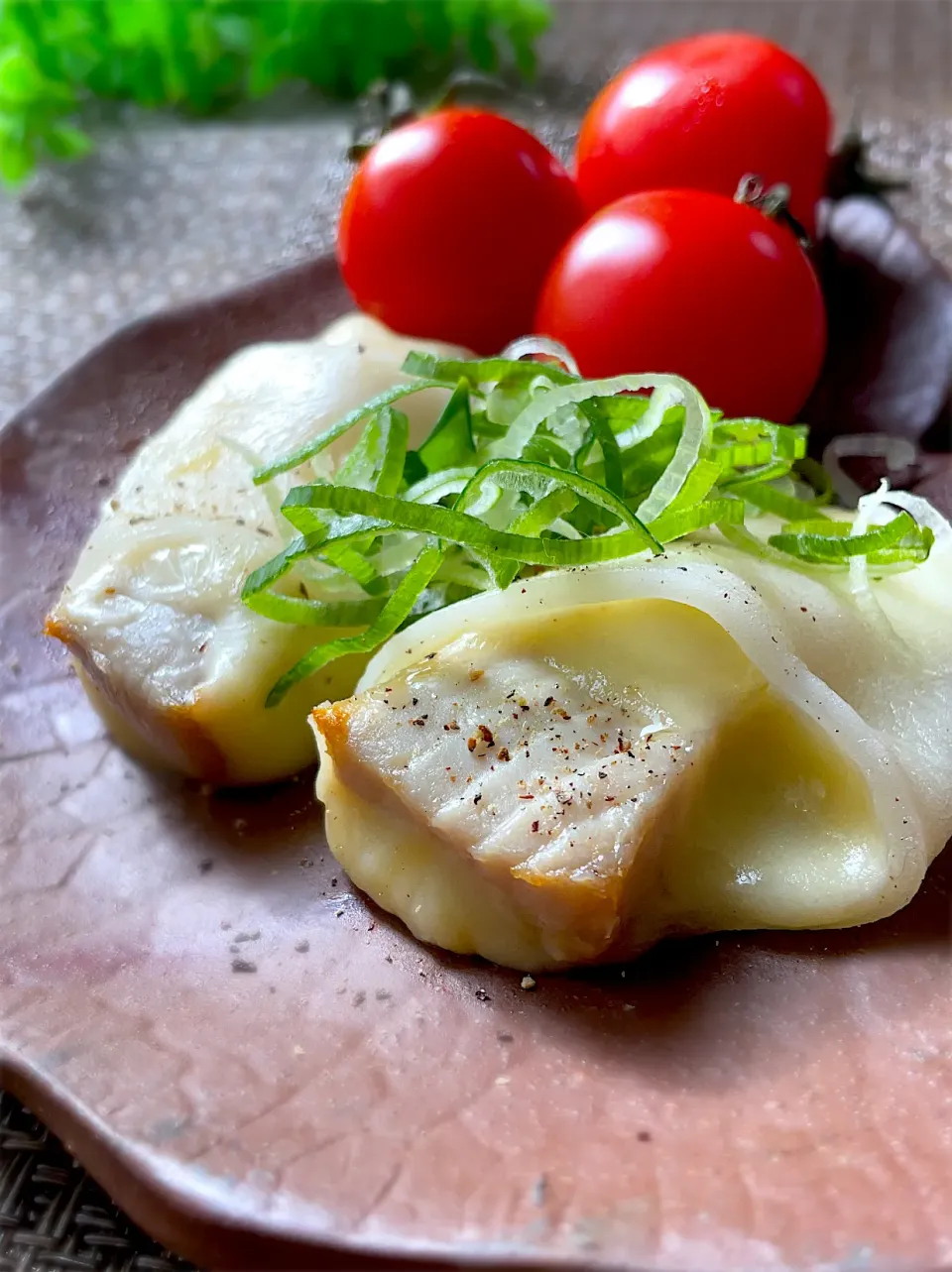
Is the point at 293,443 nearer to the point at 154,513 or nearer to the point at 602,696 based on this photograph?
the point at 154,513

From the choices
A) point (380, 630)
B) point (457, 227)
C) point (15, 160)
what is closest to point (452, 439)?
point (380, 630)

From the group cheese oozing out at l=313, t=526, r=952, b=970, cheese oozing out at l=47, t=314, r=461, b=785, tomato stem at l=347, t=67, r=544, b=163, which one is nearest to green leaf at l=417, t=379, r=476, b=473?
cheese oozing out at l=47, t=314, r=461, b=785

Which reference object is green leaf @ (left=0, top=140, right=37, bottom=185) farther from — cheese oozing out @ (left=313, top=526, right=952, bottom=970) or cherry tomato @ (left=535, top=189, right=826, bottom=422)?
cheese oozing out @ (left=313, top=526, right=952, bottom=970)

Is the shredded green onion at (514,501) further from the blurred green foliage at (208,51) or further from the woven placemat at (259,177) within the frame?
the blurred green foliage at (208,51)

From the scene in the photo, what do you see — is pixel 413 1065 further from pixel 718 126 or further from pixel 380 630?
pixel 718 126

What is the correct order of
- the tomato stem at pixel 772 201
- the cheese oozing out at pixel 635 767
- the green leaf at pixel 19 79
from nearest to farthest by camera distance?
the cheese oozing out at pixel 635 767, the tomato stem at pixel 772 201, the green leaf at pixel 19 79

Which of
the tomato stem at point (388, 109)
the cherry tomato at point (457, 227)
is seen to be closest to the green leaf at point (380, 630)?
the cherry tomato at point (457, 227)
